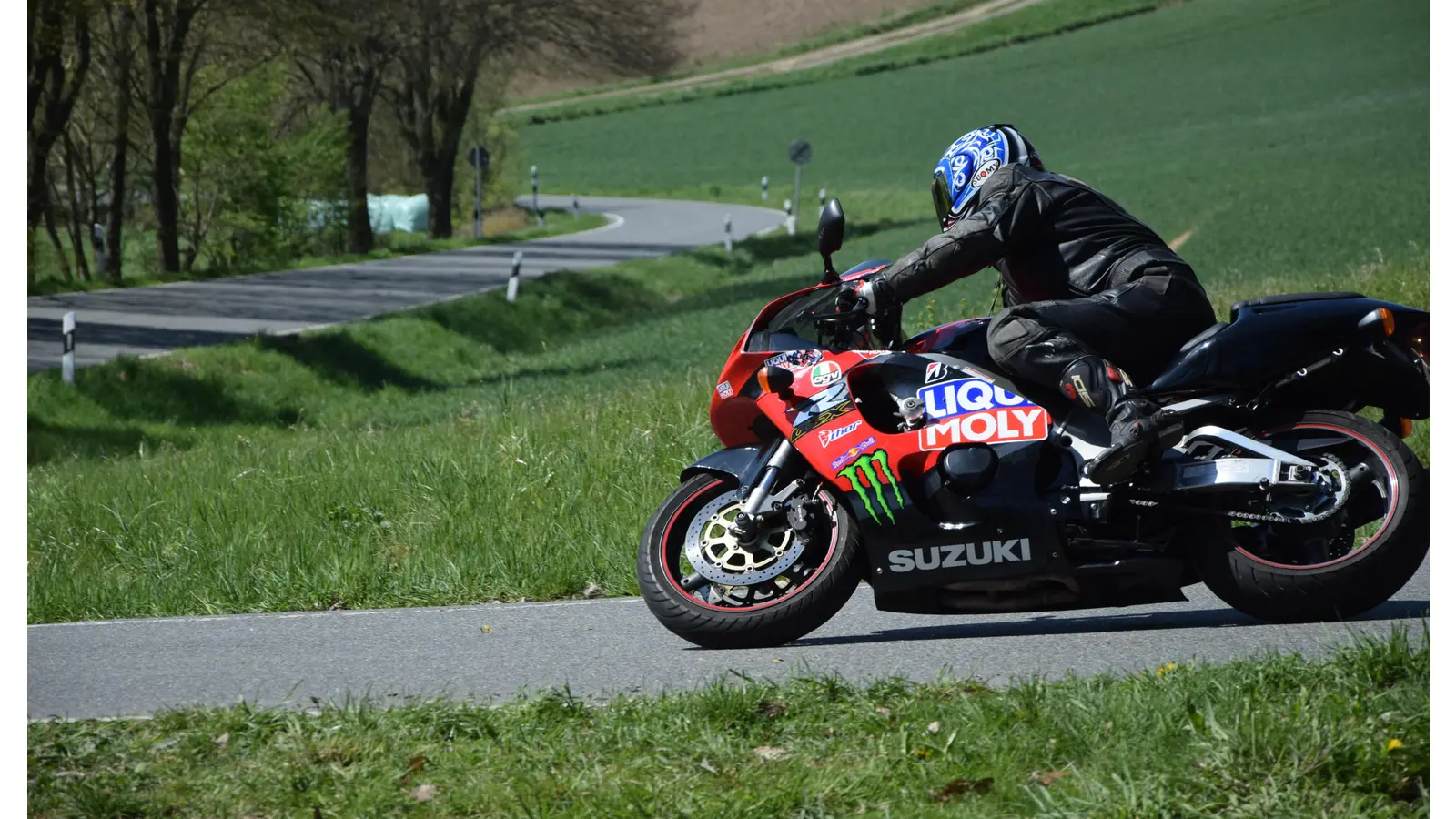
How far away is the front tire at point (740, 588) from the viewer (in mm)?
5477

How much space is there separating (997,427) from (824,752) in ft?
5.32

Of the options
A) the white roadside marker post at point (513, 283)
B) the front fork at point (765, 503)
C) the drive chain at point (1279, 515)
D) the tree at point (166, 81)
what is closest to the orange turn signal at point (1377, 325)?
the drive chain at point (1279, 515)

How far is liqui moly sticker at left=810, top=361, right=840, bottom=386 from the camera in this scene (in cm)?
549

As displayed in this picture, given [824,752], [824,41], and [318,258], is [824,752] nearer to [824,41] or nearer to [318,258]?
[318,258]

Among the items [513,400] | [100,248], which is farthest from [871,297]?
[100,248]

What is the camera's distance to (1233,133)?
2442 inches

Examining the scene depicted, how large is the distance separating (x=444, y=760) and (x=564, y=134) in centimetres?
9089

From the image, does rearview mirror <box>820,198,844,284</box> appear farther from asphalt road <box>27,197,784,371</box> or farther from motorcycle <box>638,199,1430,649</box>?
asphalt road <box>27,197,784,371</box>

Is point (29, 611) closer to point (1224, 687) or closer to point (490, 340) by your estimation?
point (1224, 687)

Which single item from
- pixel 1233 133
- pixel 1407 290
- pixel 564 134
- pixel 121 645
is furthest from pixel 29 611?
pixel 564 134

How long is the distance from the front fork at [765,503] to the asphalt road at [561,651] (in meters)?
0.44

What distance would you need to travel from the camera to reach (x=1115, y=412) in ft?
17.2

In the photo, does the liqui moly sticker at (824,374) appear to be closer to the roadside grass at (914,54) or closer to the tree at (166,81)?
the tree at (166,81)
